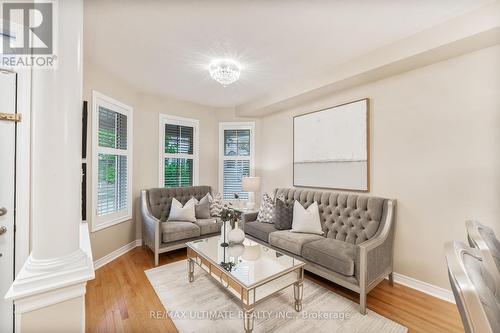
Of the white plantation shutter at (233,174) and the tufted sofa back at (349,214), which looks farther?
the white plantation shutter at (233,174)

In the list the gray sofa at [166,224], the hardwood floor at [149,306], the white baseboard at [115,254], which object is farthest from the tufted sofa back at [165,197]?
the hardwood floor at [149,306]

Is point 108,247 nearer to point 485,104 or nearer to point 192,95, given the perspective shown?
point 192,95

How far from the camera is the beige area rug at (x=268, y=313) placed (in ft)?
5.99

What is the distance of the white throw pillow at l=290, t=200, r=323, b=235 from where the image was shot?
292 cm

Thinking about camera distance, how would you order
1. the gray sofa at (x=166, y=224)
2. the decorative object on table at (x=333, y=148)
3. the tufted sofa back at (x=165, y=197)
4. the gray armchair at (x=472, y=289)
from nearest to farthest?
the gray armchair at (x=472, y=289) → the decorative object on table at (x=333, y=148) → the gray sofa at (x=166, y=224) → the tufted sofa back at (x=165, y=197)

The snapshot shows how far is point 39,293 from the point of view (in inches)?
36.9

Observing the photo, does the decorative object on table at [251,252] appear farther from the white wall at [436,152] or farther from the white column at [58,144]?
the white wall at [436,152]

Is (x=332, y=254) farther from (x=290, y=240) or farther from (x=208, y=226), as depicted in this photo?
(x=208, y=226)

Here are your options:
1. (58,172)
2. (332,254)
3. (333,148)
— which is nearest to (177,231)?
(332,254)

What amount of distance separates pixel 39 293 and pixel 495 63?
3686 millimetres

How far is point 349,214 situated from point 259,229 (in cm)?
128

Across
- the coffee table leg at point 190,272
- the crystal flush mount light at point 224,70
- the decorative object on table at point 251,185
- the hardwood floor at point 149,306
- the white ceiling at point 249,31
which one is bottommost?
the hardwood floor at point 149,306

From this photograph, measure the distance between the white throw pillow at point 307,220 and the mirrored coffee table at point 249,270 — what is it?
0.74m

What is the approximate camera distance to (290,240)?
2672 mm
